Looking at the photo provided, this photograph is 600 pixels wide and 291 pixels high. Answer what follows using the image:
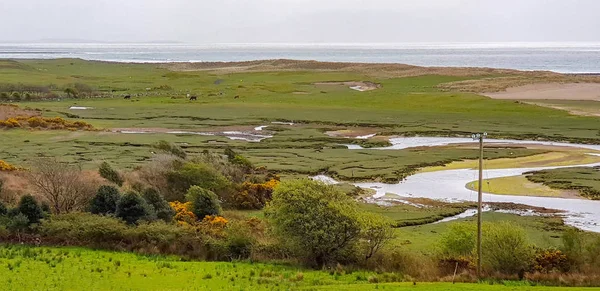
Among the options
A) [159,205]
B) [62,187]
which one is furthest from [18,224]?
[159,205]

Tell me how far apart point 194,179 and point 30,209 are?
13699 millimetres

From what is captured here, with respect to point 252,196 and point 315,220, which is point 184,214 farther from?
point 315,220

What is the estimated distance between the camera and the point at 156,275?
27750mm

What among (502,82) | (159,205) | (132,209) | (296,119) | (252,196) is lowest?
(252,196)

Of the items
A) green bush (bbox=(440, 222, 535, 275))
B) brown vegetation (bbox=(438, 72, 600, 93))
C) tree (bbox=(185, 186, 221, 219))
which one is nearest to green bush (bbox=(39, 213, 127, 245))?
tree (bbox=(185, 186, 221, 219))

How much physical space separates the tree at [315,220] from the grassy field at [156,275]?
1564 mm

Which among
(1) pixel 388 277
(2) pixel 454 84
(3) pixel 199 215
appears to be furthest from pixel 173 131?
(2) pixel 454 84

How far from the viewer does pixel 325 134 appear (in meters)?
78.5

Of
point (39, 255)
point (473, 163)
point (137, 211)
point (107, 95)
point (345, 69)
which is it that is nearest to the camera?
point (39, 255)

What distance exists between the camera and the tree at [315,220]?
102 feet

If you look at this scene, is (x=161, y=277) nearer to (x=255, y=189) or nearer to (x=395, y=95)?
(x=255, y=189)

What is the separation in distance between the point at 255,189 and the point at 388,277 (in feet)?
66.3

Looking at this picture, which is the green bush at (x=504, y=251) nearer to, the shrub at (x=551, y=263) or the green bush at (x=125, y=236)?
the shrub at (x=551, y=263)

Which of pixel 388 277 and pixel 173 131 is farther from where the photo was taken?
pixel 173 131
